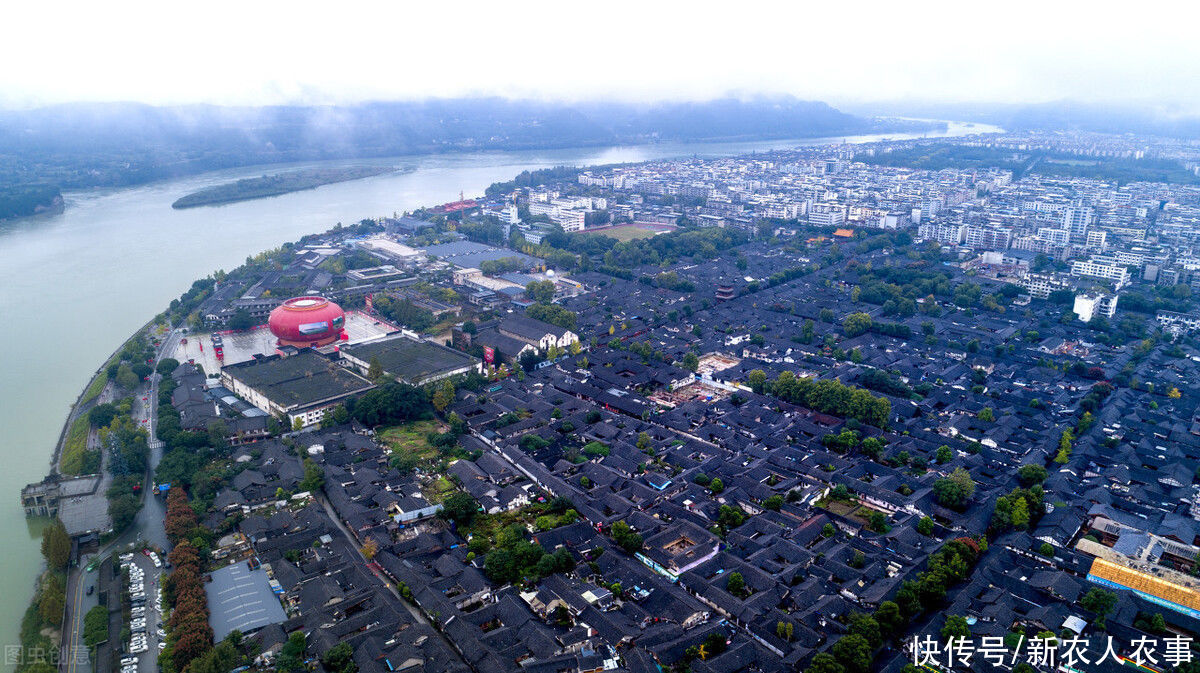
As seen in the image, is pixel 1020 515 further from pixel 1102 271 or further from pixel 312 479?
pixel 1102 271

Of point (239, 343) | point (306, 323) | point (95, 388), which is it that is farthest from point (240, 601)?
point (239, 343)

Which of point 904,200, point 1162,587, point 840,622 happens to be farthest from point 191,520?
point 904,200

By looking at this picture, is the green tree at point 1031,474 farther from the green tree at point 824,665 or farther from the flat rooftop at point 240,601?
the flat rooftop at point 240,601

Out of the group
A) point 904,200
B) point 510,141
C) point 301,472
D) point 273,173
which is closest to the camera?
point 301,472

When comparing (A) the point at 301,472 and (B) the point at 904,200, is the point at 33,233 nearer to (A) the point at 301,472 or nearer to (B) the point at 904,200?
(A) the point at 301,472

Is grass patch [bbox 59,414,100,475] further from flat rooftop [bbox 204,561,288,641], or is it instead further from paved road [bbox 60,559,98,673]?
flat rooftop [bbox 204,561,288,641]

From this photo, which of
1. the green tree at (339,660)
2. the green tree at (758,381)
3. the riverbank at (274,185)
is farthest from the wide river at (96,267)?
the green tree at (758,381)

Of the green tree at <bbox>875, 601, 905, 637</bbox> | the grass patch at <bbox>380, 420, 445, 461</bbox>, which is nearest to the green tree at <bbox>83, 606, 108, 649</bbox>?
the grass patch at <bbox>380, 420, 445, 461</bbox>

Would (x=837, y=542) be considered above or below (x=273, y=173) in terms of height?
below
